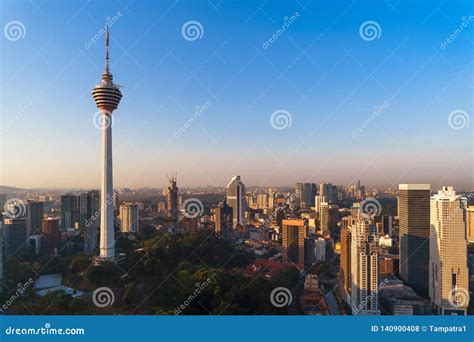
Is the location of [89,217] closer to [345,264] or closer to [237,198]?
[237,198]

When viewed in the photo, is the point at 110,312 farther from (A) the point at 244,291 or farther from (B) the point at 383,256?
(B) the point at 383,256

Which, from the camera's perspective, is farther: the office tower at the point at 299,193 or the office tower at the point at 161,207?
the office tower at the point at 161,207

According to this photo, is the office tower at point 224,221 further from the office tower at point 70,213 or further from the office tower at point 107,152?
the office tower at point 70,213

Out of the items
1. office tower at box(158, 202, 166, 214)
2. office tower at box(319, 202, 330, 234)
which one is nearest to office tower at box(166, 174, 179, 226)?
office tower at box(158, 202, 166, 214)

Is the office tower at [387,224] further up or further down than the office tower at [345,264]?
further up

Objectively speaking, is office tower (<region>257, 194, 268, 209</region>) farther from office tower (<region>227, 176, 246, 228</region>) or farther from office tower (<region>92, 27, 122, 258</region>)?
office tower (<region>92, 27, 122, 258</region>)

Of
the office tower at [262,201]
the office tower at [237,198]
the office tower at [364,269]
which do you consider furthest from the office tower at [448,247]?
the office tower at [237,198]
